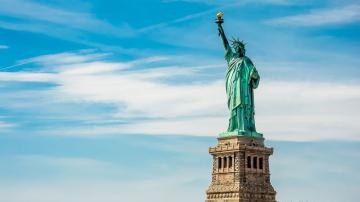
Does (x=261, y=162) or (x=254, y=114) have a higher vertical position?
A: (x=254, y=114)

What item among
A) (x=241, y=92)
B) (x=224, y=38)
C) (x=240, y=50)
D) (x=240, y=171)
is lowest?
(x=240, y=171)

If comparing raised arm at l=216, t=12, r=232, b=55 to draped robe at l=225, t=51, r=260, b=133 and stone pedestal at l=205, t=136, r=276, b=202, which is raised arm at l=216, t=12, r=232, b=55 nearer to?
draped robe at l=225, t=51, r=260, b=133

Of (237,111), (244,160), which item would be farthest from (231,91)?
(244,160)

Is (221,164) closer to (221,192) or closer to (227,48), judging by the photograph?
(221,192)

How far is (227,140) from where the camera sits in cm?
8069

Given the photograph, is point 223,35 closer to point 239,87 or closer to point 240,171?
point 239,87

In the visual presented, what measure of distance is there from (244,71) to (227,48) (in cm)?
343

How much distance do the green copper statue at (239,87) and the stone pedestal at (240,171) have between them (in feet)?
4.18

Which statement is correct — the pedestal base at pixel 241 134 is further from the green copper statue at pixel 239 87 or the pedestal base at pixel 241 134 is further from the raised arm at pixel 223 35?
the raised arm at pixel 223 35

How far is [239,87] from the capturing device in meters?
81.3

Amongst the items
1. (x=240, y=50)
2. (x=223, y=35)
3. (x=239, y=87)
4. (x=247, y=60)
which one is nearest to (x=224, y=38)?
(x=223, y=35)

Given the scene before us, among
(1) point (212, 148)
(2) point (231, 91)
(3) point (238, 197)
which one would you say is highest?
(2) point (231, 91)

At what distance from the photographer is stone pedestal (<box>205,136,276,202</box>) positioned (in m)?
78.4

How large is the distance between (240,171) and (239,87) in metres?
9.07
